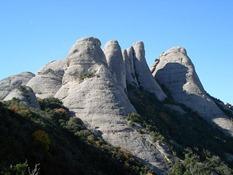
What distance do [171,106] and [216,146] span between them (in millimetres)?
13399

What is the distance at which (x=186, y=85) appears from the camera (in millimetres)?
96625

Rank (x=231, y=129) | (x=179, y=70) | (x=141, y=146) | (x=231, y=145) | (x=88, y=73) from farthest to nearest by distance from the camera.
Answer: (x=179, y=70) → (x=231, y=129) → (x=231, y=145) → (x=88, y=73) → (x=141, y=146)

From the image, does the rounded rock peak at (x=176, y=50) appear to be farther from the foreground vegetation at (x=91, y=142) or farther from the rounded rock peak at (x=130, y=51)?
the foreground vegetation at (x=91, y=142)

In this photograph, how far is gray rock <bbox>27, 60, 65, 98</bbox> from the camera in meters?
75.9

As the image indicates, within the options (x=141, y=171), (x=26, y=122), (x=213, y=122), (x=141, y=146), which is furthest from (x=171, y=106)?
(x=26, y=122)

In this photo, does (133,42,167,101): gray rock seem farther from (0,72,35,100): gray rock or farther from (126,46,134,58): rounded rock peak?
(0,72,35,100): gray rock

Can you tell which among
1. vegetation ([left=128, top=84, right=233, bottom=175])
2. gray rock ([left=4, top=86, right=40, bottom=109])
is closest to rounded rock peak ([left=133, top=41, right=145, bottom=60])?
vegetation ([left=128, top=84, right=233, bottom=175])

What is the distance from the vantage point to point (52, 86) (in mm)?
77438

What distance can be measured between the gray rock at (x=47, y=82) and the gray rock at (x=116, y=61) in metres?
7.10

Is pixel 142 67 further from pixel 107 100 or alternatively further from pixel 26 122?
pixel 26 122

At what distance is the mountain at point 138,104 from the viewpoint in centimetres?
6147

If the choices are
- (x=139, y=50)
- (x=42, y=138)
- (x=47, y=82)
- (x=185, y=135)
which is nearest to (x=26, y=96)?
(x=47, y=82)

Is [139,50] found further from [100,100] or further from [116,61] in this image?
[100,100]

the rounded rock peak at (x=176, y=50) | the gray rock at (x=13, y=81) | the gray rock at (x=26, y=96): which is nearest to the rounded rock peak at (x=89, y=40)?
the gray rock at (x=13, y=81)
